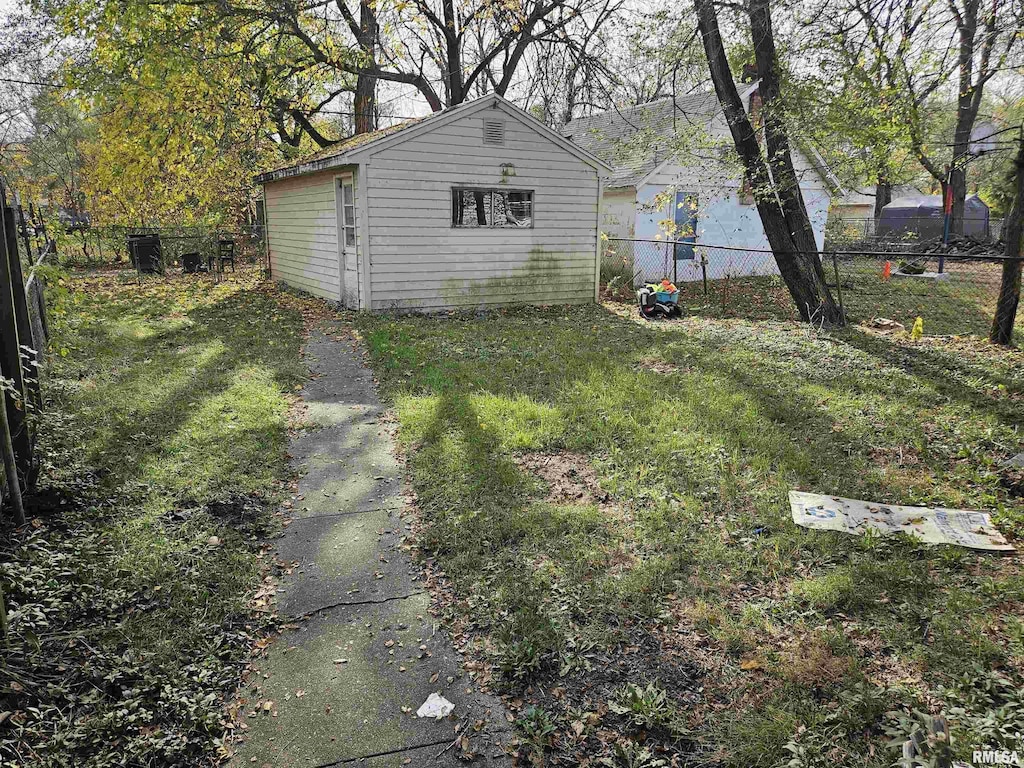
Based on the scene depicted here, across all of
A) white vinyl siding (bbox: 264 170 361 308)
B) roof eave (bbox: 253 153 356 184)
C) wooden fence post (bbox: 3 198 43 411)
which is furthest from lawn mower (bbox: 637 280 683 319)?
wooden fence post (bbox: 3 198 43 411)

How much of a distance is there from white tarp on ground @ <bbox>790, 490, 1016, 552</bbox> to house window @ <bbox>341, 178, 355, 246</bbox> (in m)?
9.81

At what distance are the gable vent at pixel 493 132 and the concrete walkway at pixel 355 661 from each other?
29.6 ft

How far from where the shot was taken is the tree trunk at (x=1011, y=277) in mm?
8961

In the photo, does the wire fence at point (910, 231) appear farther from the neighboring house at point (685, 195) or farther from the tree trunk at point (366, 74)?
the tree trunk at point (366, 74)

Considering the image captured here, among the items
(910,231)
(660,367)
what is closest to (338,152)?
(660,367)

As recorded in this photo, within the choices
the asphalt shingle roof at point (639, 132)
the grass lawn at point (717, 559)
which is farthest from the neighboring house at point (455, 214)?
the grass lawn at point (717, 559)

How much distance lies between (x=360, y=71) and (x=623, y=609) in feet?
58.4

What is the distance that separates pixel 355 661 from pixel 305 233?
12.8 m

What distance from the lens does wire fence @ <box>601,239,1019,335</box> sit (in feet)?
40.5

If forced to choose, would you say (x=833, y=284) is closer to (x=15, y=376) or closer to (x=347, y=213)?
(x=347, y=213)

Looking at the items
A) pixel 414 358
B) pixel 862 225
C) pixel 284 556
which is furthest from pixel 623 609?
pixel 862 225

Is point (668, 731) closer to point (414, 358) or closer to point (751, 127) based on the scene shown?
point (414, 358)

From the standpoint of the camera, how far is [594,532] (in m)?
4.25

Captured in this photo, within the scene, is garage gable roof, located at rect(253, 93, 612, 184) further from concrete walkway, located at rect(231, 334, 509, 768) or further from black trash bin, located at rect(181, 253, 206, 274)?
concrete walkway, located at rect(231, 334, 509, 768)
